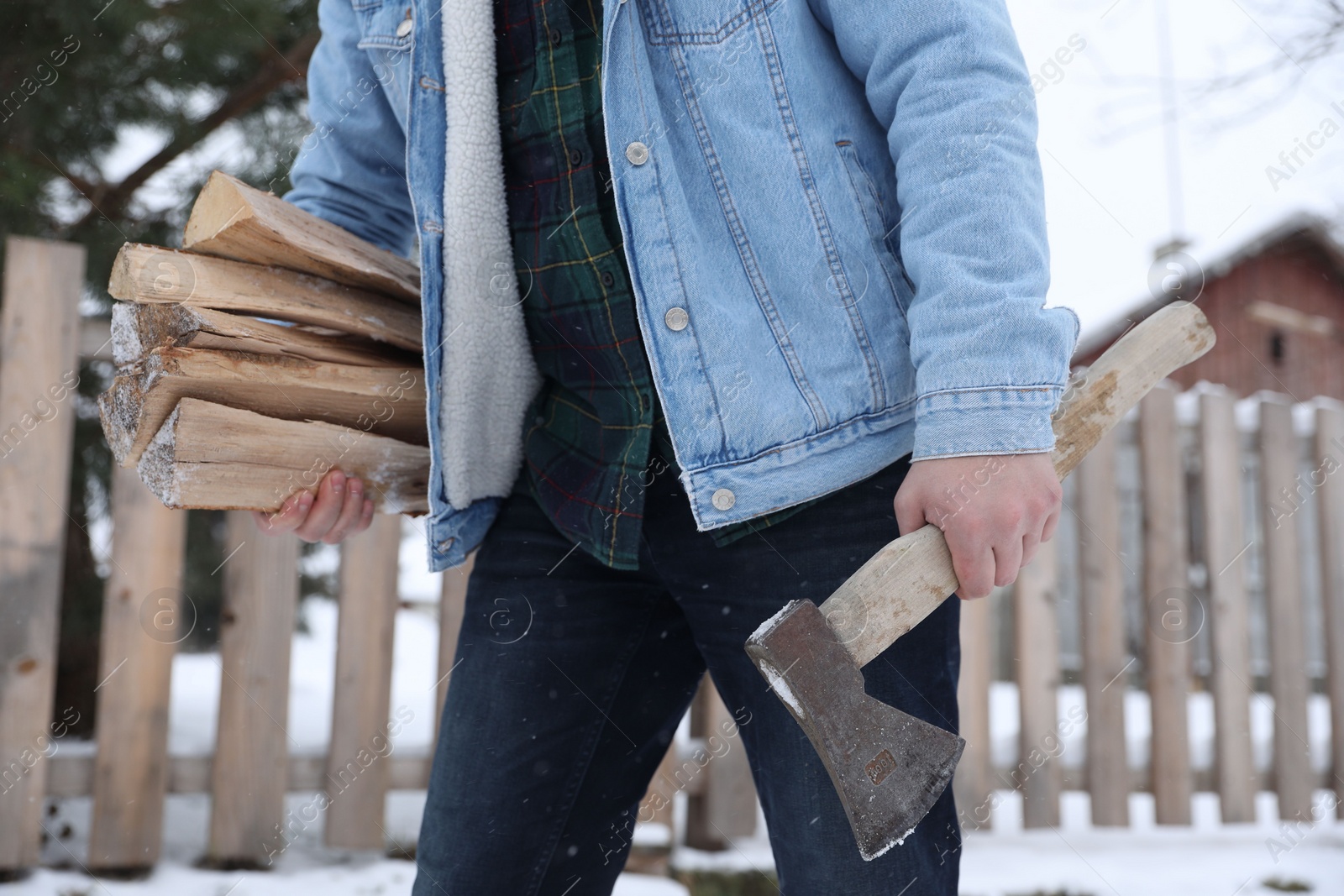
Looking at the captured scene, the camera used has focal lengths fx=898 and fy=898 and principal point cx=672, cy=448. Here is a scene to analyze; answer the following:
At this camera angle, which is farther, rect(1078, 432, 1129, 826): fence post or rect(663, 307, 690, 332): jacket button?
rect(1078, 432, 1129, 826): fence post

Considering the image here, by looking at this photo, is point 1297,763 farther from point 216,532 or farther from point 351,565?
point 216,532

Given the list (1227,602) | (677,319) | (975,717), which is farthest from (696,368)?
(1227,602)

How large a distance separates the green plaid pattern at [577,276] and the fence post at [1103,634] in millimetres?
2751

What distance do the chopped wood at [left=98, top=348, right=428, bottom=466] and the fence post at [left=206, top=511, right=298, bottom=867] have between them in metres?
1.48

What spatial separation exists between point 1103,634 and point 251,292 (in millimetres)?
3254

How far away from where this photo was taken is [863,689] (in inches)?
35.4

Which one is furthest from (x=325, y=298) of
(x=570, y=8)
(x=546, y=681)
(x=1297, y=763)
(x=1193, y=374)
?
(x=1193, y=374)

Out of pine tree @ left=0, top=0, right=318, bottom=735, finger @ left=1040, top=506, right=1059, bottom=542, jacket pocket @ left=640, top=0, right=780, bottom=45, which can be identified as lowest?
finger @ left=1040, top=506, right=1059, bottom=542

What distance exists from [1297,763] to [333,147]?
13.5 ft

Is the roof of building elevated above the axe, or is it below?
above

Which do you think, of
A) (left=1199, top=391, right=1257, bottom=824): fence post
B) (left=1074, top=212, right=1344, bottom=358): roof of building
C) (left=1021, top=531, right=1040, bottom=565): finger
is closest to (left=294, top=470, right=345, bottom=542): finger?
(left=1021, top=531, right=1040, bottom=565): finger

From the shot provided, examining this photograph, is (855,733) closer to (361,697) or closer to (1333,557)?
(361,697)

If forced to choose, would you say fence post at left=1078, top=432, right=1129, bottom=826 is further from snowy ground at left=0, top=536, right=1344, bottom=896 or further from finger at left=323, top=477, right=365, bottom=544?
finger at left=323, top=477, right=365, bottom=544

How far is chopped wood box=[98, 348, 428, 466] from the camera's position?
46.1 inches
